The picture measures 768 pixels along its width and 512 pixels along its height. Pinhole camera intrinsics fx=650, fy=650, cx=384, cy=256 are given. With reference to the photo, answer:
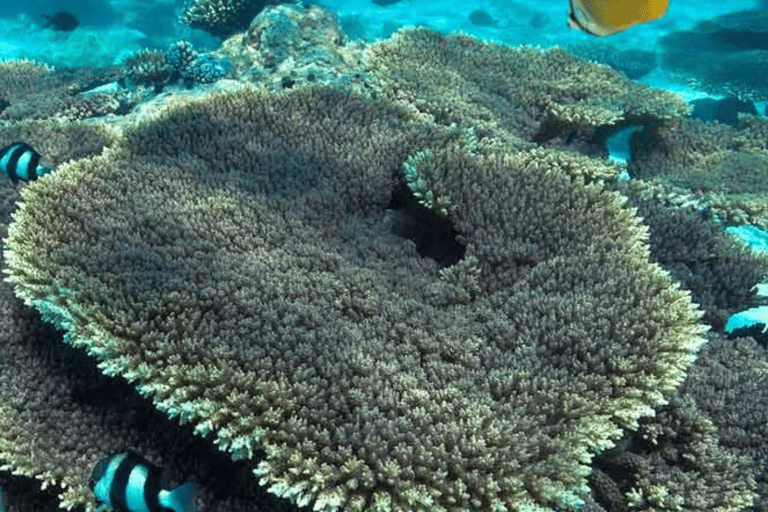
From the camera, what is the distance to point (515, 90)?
8.21m

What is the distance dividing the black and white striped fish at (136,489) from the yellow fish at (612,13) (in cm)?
304

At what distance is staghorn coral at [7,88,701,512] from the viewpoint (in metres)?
3.01

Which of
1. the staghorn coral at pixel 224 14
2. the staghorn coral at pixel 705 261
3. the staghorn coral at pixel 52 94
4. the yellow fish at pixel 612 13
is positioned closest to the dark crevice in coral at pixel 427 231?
the staghorn coral at pixel 705 261

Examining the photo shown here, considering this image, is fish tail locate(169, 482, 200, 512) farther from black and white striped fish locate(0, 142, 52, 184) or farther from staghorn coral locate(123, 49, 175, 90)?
staghorn coral locate(123, 49, 175, 90)

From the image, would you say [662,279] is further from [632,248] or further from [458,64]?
[458,64]

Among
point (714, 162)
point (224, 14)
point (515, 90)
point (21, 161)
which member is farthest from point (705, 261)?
point (224, 14)

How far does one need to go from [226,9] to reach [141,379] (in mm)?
9956

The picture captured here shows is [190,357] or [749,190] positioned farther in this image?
[749,190]

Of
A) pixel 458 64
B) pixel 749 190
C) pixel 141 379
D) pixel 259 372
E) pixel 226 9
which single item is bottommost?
pixel 141 379

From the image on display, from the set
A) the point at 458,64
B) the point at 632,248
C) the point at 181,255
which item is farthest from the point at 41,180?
the point at 458,64

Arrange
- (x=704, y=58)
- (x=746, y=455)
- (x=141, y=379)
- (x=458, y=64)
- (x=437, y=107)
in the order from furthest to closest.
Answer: (x=704, y=58)
(x=458, y=64)
(x=437, y=107)
(x=746, y=455)
(x=141, y=379)

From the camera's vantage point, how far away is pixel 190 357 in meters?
3.26

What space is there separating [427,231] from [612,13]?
6.54ft

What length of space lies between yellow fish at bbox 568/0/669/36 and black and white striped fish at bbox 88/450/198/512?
304cm
